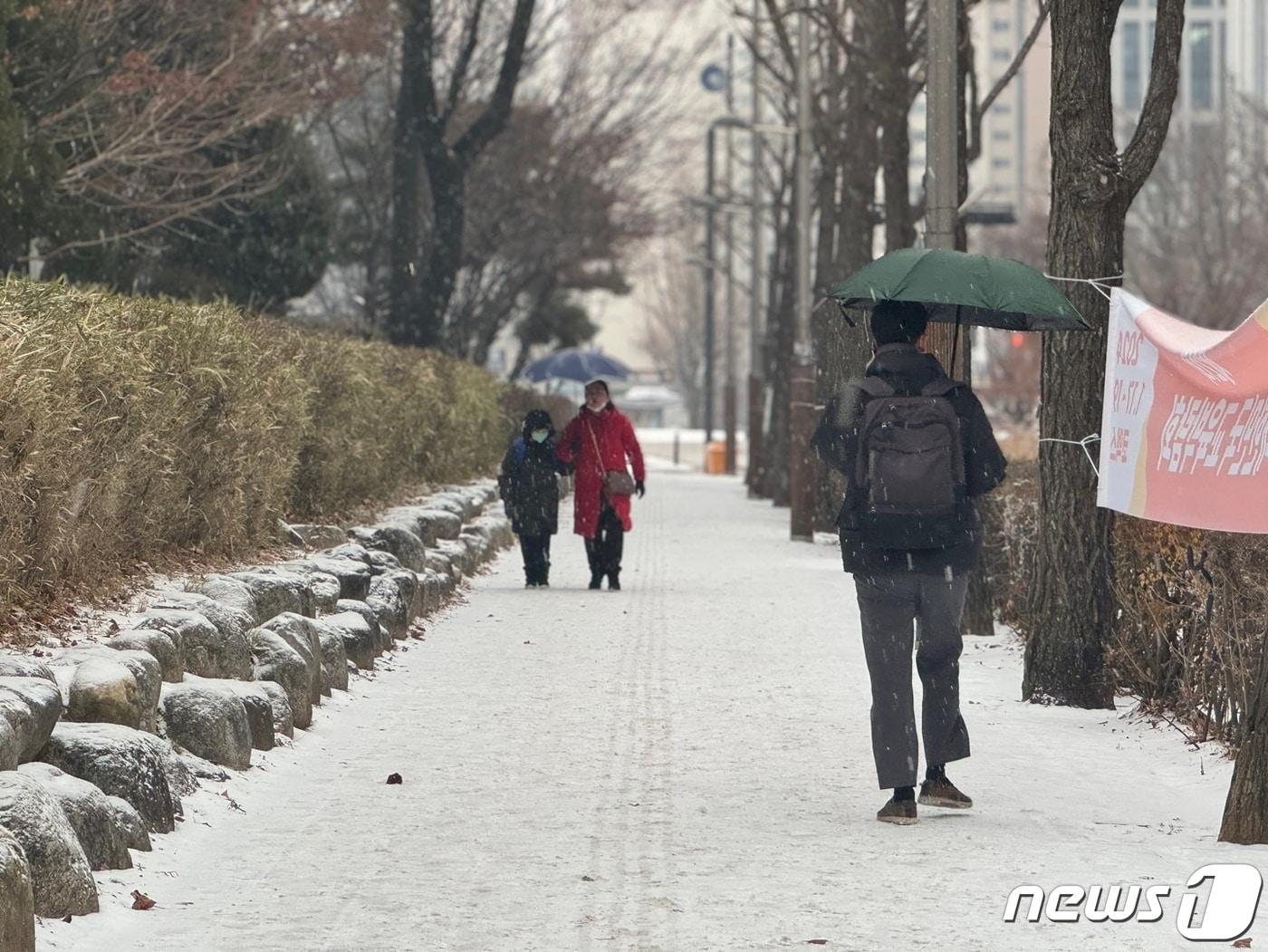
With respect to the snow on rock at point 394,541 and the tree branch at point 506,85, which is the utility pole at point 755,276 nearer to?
the tree branch at point 506,85

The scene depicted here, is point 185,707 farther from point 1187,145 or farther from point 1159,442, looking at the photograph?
point 1187,145

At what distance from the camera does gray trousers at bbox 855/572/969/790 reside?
27.2 ft

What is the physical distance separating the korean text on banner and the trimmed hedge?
446 centimetres

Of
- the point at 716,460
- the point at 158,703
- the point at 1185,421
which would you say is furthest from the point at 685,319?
the point at 158,703

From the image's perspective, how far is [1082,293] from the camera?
11.6 metres

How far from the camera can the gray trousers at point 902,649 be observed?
326 inches

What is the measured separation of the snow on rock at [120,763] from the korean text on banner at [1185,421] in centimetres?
414

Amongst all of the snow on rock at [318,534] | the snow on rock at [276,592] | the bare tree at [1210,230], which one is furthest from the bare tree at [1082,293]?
the bare tree at [1210,230]

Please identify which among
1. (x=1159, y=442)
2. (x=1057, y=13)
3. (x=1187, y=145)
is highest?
(x=1187, y=145)

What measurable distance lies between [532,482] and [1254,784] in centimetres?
1105

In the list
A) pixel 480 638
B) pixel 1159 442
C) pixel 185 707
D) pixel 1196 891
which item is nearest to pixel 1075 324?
pixel 1159 442

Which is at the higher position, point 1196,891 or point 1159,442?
point 1159,442

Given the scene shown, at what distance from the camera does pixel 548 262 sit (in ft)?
148

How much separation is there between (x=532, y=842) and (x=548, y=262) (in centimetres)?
3761
